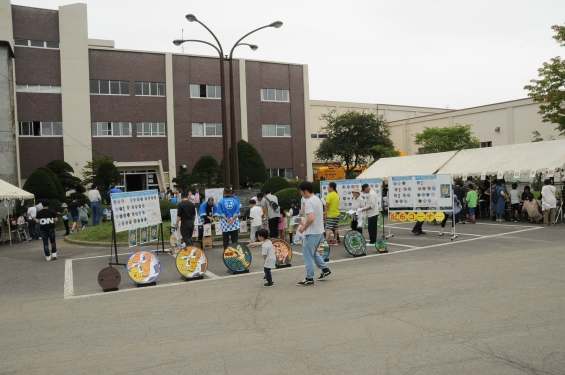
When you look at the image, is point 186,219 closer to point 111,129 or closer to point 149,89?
point 111,129

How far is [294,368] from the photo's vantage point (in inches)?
198

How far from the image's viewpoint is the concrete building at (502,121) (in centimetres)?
4706

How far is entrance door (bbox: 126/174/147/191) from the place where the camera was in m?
44.0

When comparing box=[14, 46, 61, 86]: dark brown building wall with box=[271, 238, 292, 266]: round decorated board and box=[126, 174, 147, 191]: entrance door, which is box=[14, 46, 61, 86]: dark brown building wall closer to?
box=[126, 174, 147, 191]: entrance door

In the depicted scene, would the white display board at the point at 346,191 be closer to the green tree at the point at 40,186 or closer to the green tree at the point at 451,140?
the green tree at the point at 40,186

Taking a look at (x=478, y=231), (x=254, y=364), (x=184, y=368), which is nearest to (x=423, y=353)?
(x=254, y=364)

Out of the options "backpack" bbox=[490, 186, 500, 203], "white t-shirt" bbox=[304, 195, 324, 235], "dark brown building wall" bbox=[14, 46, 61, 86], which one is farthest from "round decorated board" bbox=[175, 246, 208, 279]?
"dark brown building wall" bbox=[14, 46, 61, 86]

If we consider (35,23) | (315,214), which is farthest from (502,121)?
(315,214)

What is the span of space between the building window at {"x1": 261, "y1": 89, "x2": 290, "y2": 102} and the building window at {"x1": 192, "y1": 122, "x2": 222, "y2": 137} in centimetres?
557

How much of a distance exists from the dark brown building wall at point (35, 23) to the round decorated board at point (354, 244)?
118 feet

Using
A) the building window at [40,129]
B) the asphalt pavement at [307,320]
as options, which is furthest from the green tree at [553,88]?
the building window at [40,129]

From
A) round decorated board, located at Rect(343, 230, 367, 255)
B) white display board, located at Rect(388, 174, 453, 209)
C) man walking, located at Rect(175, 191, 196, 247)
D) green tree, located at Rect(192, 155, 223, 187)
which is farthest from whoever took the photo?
green tree, located at Rect(192, 155, 223, 187)

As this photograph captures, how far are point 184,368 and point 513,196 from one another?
19.4m

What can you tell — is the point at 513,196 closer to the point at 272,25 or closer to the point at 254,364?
the point at 272,25
